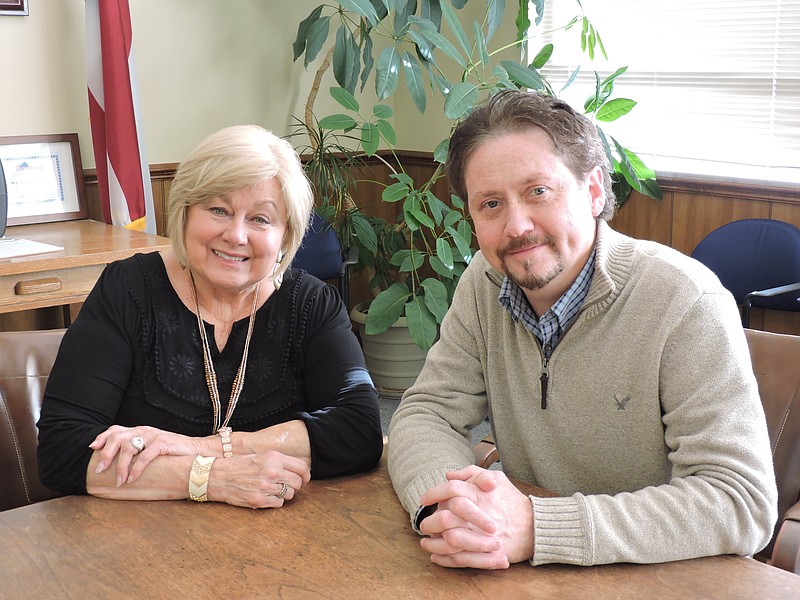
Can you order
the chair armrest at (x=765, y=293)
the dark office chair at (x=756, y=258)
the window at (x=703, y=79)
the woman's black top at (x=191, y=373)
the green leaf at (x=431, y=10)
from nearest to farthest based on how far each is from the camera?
1. the woman's black top at (x=191, y=373)
2. the chair armrest at (x=765, y=293)
3. the dark office chair at (x=756, y=258)
4. the window at (x=703, y=79)
5. the green leaf at (x=431, y=10)

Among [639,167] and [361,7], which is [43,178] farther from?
[639,167]

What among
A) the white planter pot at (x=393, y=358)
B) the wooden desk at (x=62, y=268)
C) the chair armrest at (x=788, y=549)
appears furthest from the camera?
the white planter pot at (x=393, y=358)

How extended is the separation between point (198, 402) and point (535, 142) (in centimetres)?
79

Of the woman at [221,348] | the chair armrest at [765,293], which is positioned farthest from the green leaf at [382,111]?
the woman at [221,348]

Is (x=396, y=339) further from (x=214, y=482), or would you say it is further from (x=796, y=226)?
(x=214, y=482)

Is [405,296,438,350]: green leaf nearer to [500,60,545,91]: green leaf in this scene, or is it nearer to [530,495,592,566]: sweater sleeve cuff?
[500,60,545,91]: green leaf

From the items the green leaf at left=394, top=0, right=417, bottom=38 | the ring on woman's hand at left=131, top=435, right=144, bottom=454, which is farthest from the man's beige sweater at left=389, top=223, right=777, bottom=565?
the green leaf at left=394, top=0, right=417, bottom=38

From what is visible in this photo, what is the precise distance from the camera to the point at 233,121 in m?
4.35

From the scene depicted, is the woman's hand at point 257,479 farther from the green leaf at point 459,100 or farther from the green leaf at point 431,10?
the green leaf at point 431,10

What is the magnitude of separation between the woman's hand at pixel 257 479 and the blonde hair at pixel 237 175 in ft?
1.58

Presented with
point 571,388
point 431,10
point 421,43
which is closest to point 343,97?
point 421,43

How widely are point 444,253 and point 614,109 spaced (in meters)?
0.92

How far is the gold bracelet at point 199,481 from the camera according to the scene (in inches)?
56.2

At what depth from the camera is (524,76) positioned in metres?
3.68
